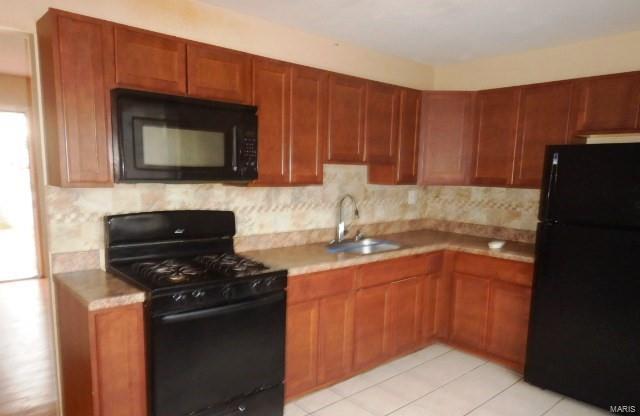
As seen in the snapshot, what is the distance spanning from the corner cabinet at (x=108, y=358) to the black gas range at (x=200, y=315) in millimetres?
61

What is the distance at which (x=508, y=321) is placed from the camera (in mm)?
2967

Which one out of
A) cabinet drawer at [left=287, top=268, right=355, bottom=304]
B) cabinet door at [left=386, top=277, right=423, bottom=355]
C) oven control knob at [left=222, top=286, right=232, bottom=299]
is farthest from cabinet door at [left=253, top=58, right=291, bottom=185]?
cabinet door at [left=386, top=277, right=423, bottom=355]

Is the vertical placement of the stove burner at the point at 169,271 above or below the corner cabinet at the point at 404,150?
below

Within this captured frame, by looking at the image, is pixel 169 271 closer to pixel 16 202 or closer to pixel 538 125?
pixel 538 125

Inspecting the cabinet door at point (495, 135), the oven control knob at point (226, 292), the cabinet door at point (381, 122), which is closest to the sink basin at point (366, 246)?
the cabinet door at point (381, 122)

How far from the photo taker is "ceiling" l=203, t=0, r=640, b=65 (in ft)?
7.77

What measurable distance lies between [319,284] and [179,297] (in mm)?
909

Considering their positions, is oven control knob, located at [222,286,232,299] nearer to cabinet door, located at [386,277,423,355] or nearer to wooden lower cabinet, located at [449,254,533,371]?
cabinet door, located at [386,277,423,355]

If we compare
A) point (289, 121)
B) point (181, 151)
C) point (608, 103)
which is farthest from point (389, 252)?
point (608, 103)

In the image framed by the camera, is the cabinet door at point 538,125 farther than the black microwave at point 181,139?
Yes

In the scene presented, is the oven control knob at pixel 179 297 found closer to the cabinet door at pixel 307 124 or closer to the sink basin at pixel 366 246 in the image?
the cabinet door at pixel 307 124

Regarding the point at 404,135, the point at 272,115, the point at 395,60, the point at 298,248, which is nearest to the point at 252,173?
the point at 272,115

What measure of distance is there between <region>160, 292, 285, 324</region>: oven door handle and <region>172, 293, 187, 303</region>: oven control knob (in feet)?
0.22

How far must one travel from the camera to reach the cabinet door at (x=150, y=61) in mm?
1936
